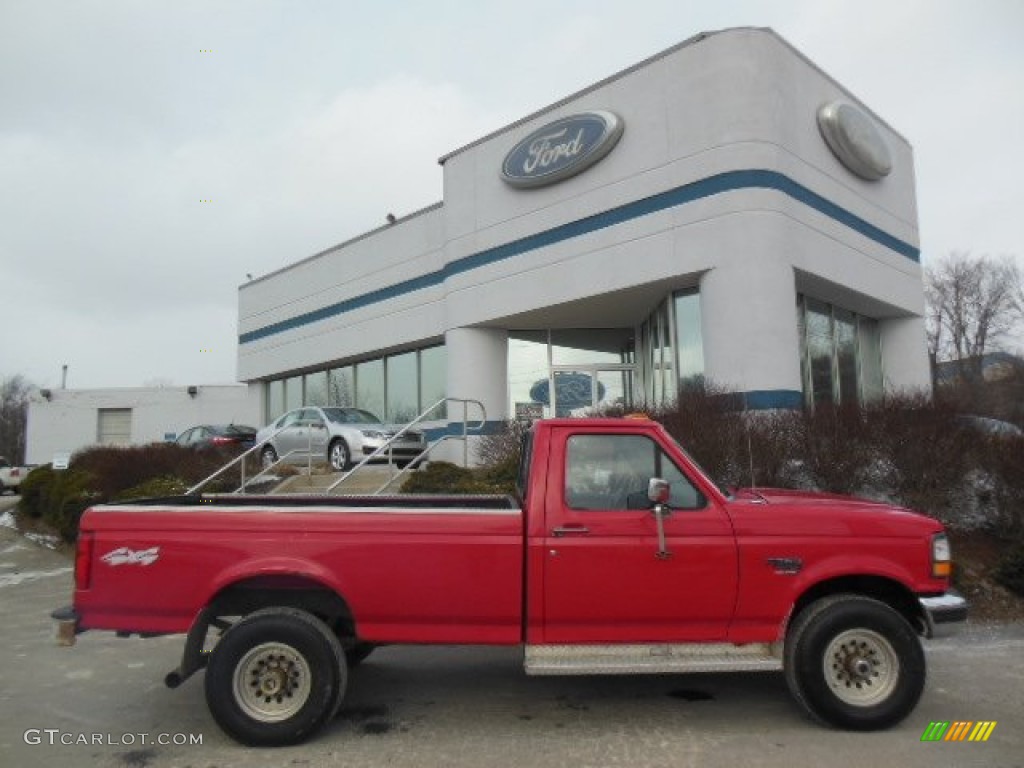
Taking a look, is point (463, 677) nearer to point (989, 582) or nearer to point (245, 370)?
point (989, 582)

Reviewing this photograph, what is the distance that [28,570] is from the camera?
1202 centimetres

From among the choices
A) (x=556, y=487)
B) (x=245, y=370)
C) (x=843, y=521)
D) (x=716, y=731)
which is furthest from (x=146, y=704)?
(x=245, y=370)

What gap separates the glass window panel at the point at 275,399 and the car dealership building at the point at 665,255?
5.11 metres

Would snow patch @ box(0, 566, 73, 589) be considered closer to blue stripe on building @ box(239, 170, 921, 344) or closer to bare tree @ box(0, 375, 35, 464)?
blue stripe on building @ box(239, 170, 921, 344)

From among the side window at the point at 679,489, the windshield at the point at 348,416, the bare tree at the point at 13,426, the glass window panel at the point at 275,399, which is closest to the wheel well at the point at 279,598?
the side window at the point at 679,489

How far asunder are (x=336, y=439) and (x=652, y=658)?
11.2 m

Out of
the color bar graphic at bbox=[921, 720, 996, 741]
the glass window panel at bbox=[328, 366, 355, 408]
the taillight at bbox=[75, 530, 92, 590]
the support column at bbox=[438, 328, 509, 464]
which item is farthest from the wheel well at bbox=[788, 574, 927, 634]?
the glass window panel at bbox=[328, 366, 355, 408]

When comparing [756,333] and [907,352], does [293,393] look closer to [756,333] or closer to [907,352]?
[756,333]

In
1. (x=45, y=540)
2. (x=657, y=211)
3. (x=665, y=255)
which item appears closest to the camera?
(x=665, y=255)

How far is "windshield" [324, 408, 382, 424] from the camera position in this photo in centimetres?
1541

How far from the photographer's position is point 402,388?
20938 mm

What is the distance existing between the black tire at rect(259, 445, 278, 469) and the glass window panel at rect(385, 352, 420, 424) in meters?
4.12

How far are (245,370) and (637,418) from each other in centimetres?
2346

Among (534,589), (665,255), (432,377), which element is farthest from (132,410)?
(534,589)
